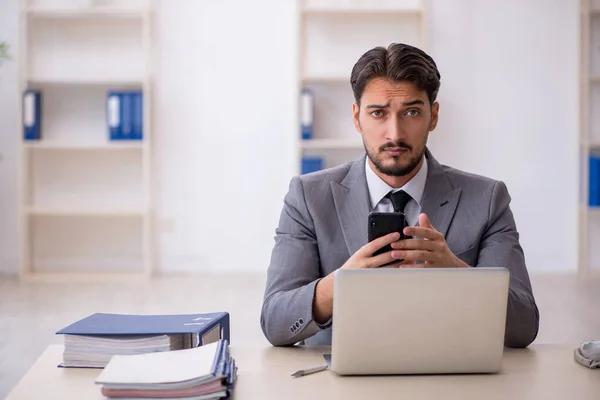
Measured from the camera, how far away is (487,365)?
156cm

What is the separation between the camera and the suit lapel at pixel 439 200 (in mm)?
2111

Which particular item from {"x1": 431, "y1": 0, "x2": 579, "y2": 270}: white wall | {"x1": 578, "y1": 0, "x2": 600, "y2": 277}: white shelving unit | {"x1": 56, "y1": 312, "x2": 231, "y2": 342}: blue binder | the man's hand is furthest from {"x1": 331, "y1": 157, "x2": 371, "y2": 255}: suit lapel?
{"x1": 578, "y1": 0, "x2": 600, "y2": 277}: white shelving unit

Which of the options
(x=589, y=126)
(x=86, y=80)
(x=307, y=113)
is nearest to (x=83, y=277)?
(x=86, y=80)

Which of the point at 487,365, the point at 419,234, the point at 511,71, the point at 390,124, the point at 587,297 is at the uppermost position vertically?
the point at 511,71

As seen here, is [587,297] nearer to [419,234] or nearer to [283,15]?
[283,15]

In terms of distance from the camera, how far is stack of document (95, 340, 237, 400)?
1393mm

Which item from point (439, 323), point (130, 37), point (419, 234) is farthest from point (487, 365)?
point (130, 37)

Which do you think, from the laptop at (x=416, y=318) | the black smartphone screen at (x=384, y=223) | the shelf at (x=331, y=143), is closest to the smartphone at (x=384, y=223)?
the black smartphone screen at (x=384, y=223)

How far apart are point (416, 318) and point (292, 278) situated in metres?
0.60

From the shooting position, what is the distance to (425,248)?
67.7 inches

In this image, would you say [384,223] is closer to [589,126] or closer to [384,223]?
[384,223]

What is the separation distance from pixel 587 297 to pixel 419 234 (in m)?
3.64

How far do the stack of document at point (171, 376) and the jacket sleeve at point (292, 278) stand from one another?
0.36 metres

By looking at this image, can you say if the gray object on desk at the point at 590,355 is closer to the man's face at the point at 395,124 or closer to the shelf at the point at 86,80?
the man's face at the point at 395,124
